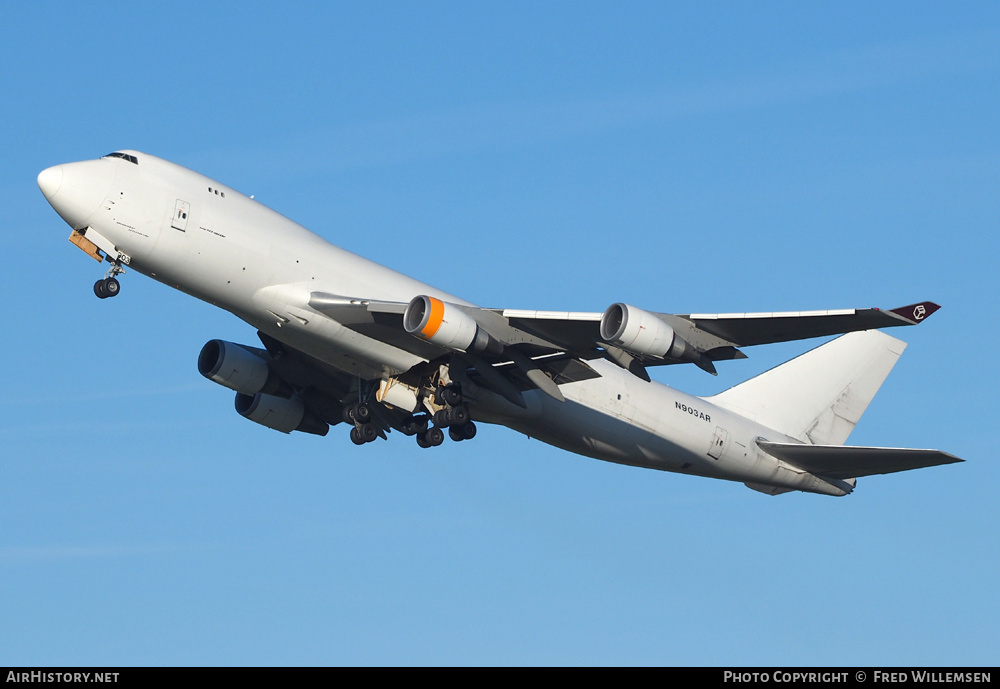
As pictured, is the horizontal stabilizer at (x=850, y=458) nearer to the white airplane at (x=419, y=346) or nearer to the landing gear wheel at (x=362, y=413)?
the white airplane at (x=419, y=346)

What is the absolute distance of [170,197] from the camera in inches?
1260

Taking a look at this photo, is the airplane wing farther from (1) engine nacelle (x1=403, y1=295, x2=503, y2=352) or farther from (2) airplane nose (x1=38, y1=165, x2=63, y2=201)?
(2) airplane nose (x1=38, y1=165, x2=63, y2=201)

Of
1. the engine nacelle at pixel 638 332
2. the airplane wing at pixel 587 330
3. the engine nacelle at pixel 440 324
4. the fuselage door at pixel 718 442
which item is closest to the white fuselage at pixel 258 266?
the airplane wing at pixel 587 330

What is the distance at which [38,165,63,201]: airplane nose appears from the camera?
31.2 meters

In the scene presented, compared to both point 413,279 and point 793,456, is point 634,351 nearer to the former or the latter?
point 413,279

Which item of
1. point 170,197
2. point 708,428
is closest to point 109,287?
point 170,197

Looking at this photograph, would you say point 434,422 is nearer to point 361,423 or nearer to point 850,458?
point 361,423

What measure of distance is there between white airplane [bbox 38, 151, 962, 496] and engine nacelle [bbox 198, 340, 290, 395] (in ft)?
0.15

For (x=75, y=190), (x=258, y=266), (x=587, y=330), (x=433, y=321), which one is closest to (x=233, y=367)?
(x=258, y=266)

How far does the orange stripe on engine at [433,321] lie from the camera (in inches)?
1251

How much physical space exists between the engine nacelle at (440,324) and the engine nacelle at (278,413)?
10.0m

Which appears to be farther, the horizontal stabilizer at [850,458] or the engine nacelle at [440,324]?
the horizontal stabilizer at [850,458]

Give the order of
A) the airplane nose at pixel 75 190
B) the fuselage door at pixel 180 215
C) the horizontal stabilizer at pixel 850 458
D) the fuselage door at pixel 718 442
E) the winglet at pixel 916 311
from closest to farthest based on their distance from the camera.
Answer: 1. the winglet at pixel 916 311
2. the airplane nose at pixel 75 190
3. the fuselage door at pixel 180 215
4. the horizontal stabilizer at pixel 850 458
5. the fuselage door at pixel 718 442

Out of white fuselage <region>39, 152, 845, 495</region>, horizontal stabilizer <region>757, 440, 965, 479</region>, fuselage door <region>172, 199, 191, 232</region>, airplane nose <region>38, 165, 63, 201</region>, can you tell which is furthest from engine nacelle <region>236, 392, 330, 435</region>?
horizontal stabilizer <region>757, 440, 965, 479</region>
